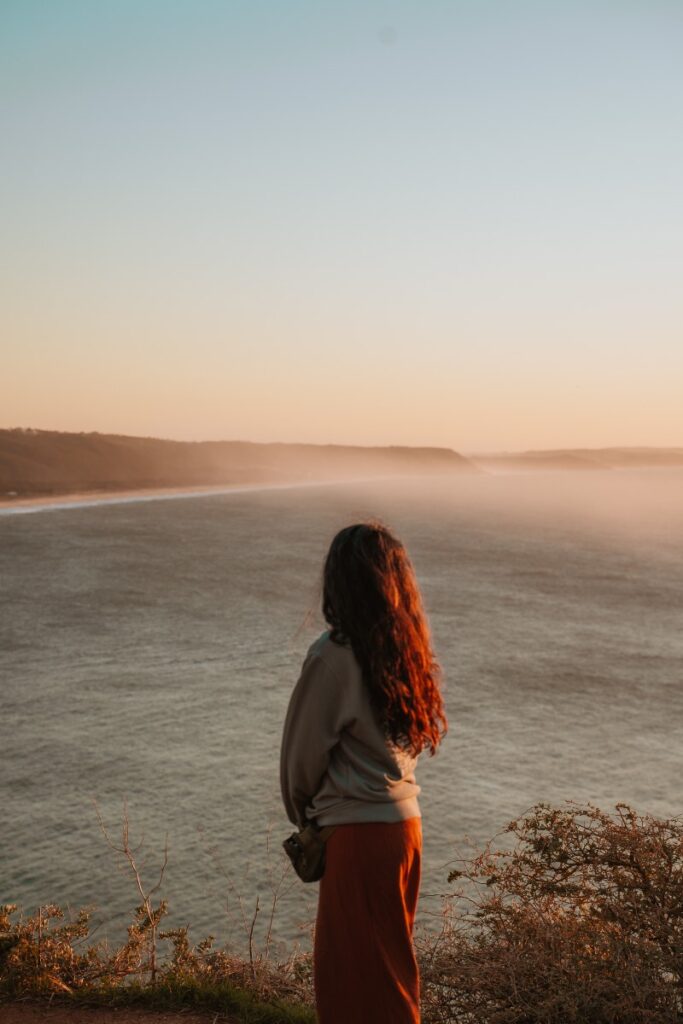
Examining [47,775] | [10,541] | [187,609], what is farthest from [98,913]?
[10,541]

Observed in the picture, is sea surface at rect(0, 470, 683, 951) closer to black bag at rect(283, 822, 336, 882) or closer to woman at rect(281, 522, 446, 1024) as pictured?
→ woman at rect(281, 522, 446, 1024)

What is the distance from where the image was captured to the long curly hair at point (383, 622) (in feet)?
9.82

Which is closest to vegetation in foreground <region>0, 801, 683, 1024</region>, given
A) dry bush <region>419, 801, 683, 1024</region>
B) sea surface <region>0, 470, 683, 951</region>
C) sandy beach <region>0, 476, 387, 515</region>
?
dry bush <region>419, 801, 683, 1024</region>

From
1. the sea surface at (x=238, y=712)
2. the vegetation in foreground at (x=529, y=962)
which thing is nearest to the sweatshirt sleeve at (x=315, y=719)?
the sea surface at (x=238, y=712)

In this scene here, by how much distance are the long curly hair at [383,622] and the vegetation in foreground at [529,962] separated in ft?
7.08

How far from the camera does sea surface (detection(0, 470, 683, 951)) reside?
653 inches

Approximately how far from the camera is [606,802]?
2197cm

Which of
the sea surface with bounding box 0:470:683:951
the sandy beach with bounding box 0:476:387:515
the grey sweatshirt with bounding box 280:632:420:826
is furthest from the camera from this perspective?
the sandy beach with bounding box 0:476:387:515

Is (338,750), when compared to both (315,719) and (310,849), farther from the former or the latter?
(310,849)

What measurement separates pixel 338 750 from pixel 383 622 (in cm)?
46

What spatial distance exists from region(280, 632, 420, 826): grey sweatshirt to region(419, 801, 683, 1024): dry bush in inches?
81.9

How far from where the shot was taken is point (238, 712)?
27500 mm

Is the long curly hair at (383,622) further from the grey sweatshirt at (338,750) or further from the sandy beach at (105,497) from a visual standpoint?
the sandy beach at (105,497)

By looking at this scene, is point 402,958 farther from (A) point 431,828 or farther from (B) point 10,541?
(B) point 10,541
